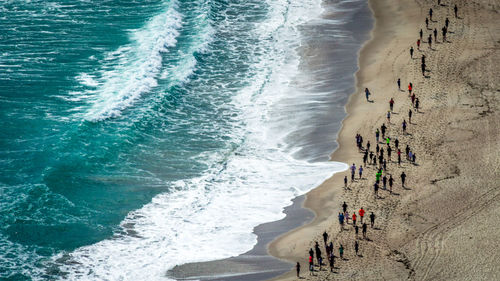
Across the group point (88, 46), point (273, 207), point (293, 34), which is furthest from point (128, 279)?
point (293, 34)

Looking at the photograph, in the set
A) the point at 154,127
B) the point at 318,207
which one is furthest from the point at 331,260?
the point at 154,127

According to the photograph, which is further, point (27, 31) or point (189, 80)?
point (27, 31)

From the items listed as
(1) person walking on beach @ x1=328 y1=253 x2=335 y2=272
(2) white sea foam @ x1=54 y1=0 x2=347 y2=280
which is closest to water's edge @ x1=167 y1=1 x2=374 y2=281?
(2) white sea foam @ x1=54 y1=0 x2=347 y2=280

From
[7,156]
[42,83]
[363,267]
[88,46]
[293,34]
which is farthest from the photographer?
[293,34]

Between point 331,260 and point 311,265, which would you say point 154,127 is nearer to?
point 311,265

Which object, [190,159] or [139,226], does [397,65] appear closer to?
[190,159]

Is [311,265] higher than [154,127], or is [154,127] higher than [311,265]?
[154,127]

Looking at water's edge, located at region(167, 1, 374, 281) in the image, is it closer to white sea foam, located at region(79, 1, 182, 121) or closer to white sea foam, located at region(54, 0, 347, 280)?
white sea foam, located at region(54, 0, 347, 280)

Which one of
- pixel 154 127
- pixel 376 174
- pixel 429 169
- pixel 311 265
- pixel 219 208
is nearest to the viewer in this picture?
pixel 311 265
